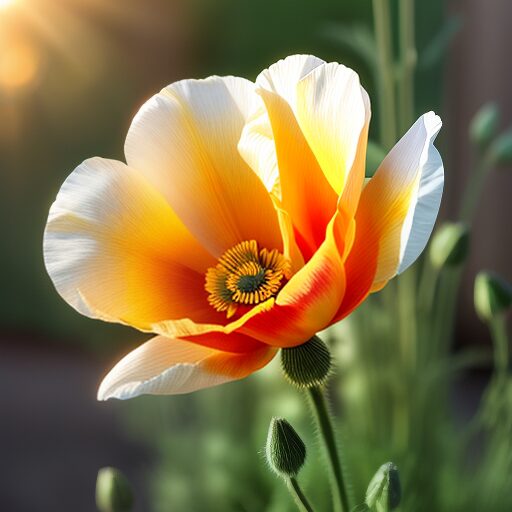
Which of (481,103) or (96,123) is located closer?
(481,103)

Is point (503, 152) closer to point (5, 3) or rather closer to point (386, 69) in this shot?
point (386, 69)

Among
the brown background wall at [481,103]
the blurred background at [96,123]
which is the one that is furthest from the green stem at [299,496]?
the brown background wall at [481,103]

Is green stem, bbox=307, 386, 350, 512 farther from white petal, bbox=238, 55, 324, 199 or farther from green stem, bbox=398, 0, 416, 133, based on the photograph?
green stem, bbox=398, 0, 416, 133

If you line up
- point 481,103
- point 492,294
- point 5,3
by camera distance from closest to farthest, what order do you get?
point 492,294 → point 481,103 → point 5,3

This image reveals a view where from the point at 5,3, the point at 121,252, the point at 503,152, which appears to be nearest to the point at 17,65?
the point at 5,3

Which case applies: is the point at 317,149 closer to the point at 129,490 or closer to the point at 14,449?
the point at 129,490

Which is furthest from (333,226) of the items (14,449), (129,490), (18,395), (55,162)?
(55,162)

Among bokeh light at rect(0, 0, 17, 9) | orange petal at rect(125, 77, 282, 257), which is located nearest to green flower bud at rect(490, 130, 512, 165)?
orange petal at rect(125, 77, 282, 257)
